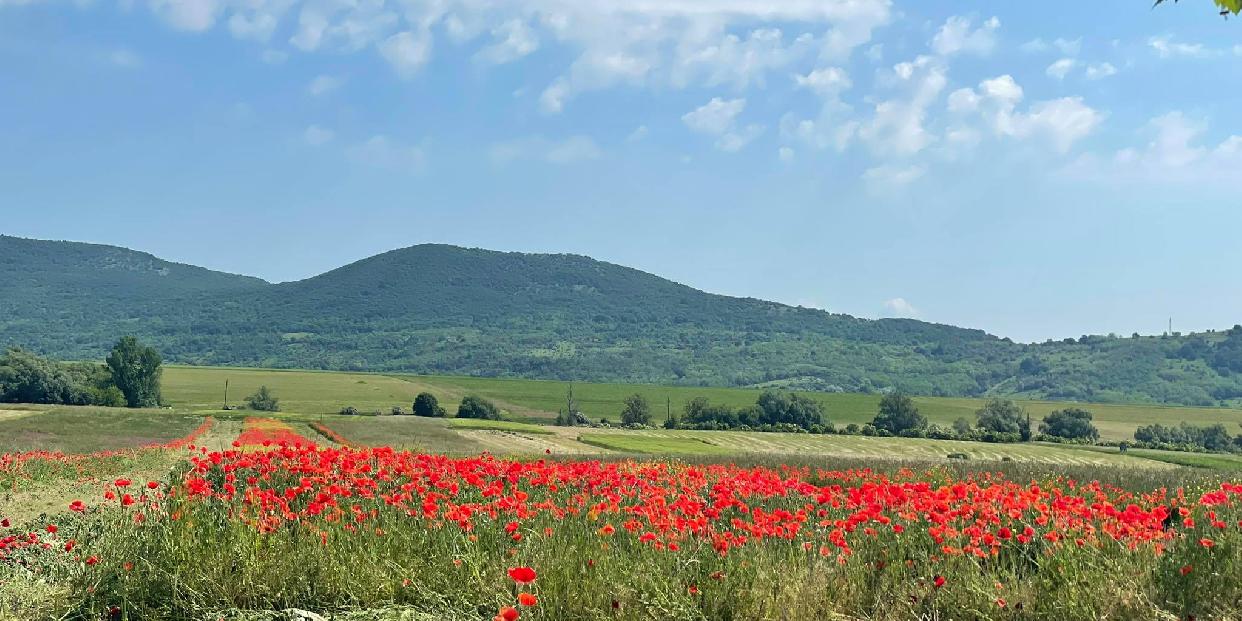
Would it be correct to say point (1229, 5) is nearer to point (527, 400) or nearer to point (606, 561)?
point (606, 561)

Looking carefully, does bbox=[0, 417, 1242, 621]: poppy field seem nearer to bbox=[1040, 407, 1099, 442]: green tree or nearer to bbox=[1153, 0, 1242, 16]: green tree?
bbox=[1153, 0, 1242, 16]: green tree

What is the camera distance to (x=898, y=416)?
91.8m

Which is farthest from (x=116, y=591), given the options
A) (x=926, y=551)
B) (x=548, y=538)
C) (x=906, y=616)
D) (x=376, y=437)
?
(x=376, y=437)

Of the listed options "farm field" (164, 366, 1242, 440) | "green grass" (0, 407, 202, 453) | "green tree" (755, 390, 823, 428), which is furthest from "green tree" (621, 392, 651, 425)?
"green grass" (0, 407, 202, 453)

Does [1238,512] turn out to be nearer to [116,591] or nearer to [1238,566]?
[1238,566]

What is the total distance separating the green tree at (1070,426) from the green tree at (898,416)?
441 inches

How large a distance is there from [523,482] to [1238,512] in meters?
7.56

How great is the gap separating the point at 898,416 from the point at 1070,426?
15.4 m

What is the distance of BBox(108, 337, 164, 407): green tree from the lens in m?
89.9

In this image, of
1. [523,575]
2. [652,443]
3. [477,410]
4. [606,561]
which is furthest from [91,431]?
[477,410]

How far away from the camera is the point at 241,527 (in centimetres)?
736

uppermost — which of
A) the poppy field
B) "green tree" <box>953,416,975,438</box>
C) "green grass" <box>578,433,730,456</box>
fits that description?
"green tree" <box>953,416,975,438</box>

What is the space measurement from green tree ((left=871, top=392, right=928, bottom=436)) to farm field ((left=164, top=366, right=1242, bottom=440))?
1835 centimetres

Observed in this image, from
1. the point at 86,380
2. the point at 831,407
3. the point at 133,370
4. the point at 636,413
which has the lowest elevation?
the point at 636,413
